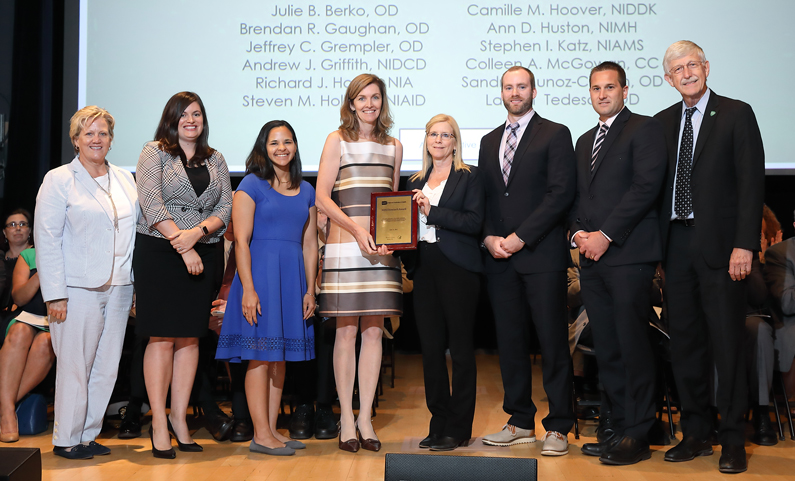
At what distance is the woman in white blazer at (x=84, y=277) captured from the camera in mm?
3047

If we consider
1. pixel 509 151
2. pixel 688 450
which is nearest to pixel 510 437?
pixel 688 450

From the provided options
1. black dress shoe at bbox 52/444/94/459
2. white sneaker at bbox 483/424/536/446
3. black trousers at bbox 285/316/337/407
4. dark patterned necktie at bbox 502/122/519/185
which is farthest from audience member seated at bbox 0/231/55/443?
dark patterned necktie at bbox 502/122/519/185

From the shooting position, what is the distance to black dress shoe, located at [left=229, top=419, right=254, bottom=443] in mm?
3408

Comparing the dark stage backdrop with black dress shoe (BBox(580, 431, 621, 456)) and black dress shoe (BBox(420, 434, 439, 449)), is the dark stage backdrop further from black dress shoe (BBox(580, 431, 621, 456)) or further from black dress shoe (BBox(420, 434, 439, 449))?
black dress shoe (BBox(580, 431, 621, 456))

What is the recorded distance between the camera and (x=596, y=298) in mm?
3109

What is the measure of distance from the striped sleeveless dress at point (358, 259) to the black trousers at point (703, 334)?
1.30m

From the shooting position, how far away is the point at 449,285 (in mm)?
3090

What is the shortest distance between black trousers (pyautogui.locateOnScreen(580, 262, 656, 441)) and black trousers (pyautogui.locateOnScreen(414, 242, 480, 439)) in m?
0.61

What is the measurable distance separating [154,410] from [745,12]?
16.3ft

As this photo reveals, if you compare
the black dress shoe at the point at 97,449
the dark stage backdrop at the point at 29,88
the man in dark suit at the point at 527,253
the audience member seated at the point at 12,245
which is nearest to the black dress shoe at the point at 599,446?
the man in dark suit at the point at 527,253

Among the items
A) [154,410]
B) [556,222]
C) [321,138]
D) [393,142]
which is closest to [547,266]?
[556,222]

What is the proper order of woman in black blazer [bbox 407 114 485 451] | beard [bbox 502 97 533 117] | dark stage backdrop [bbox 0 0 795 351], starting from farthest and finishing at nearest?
dark stage backdrop [bbox 0 0 795 351] → beard [bbox 502 97 533 117] → woman in black blazer [bbox 407 114 485 451]

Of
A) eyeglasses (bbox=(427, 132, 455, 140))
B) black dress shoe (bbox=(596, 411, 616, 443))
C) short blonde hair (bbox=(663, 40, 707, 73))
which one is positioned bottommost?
black dress shoe (bbox=(596, 411, 616, 443))

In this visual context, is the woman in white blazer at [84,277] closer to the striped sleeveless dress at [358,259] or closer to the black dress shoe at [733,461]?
the striped sleeveless dress at [358,259]
